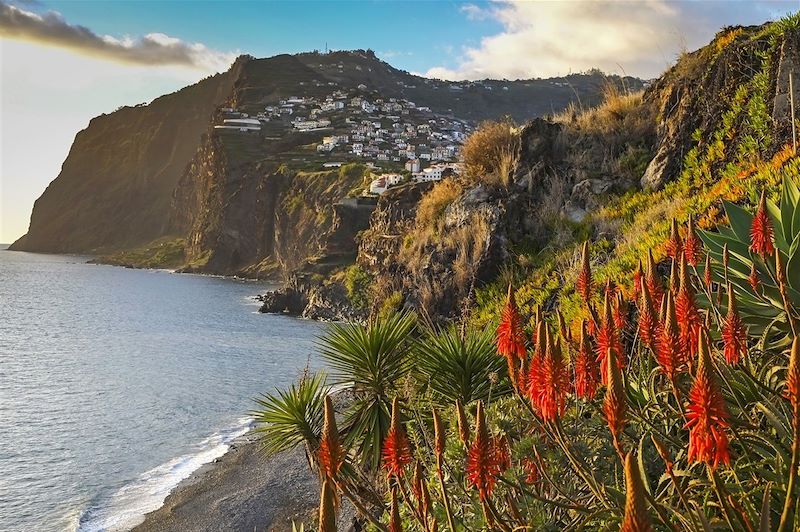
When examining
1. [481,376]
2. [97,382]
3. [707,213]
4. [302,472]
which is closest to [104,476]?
[302,472]

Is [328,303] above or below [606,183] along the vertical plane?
below

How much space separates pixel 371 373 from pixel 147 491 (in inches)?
499

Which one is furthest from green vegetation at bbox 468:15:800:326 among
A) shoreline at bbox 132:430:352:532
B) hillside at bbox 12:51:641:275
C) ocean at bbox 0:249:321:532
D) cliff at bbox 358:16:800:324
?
hillside at bbox 12:51:641:275

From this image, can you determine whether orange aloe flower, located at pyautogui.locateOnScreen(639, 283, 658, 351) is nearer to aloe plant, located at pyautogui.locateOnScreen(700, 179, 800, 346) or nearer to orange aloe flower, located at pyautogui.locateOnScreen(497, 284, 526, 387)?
orange aloe flower, located at pyautogui.locateOnScreen(497, 284, 526, 387)

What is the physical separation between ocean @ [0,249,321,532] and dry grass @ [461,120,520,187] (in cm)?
1203

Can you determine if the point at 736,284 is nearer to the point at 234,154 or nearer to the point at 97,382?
the point at 97,382

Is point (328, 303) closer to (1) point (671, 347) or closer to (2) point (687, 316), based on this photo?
(2) point (687, 316)

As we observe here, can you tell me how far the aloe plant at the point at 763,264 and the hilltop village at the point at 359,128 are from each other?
86974mm

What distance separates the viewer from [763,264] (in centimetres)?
467

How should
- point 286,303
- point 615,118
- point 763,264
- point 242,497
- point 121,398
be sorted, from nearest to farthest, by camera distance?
point 763,264
point 615,118
point 242,497
point 121,398
point 286,303

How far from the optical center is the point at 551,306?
384 inches

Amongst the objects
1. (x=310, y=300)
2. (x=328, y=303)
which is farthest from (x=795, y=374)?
(x=310, y=300)

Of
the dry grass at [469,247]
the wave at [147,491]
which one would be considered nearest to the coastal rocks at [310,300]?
the wave at [147,491]

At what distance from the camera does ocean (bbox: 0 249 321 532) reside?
54.7 feet
